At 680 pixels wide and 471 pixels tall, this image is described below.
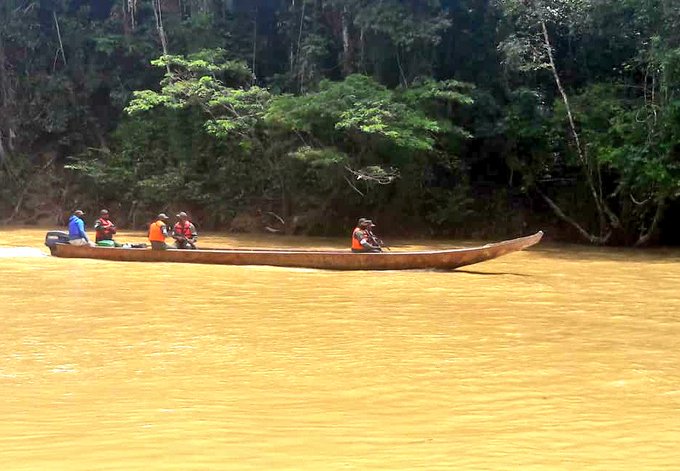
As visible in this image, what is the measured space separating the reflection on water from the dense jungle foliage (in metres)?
7.88

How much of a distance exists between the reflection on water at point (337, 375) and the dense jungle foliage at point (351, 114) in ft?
25.8

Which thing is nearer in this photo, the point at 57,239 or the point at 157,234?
the point at 157,234

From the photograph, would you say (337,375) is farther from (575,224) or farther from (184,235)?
(575,224)

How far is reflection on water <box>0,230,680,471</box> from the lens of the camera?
11.3ft

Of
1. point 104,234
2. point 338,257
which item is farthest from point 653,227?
point 104,234

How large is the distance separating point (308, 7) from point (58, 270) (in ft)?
43.0

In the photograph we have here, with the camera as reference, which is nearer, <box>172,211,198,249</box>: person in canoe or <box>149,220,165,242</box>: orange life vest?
<box>149,220,165,242</box>: orange life vest

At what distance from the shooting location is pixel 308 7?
74.3ft

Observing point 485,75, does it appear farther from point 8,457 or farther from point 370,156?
Answer: point 8,457

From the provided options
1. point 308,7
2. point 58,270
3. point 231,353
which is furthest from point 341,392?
point 308,7

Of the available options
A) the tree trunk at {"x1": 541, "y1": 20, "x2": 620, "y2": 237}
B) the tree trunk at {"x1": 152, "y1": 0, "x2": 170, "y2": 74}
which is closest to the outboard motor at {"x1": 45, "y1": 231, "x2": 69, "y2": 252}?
the tree trunk at {"x1": 152, "y1": 0, "x2": 170, "y2": 74}

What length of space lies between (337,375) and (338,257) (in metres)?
6.98

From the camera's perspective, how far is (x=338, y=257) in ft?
40.4

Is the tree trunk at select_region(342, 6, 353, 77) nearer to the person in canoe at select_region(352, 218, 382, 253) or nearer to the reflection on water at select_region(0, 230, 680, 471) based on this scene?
the person in canoe at select_region(352, 218, 382, 253)
